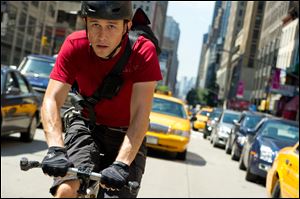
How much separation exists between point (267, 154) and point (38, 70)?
749cm

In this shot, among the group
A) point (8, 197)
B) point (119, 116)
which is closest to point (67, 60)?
point (119, 116)

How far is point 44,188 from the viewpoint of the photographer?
867cm

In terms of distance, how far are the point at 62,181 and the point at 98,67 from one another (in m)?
0.63

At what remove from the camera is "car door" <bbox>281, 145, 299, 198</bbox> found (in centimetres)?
787

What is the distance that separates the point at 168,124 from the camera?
41.2ft

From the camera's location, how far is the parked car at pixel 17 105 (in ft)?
39.1

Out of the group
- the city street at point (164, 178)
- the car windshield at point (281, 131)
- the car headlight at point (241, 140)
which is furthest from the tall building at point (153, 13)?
the car headlight at point (241, 140)

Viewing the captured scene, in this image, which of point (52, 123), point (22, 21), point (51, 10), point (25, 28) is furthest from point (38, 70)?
point (51, 10)

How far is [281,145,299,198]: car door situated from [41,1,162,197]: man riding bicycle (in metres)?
4.75

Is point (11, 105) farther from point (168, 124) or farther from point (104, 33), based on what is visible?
point (104, 33)

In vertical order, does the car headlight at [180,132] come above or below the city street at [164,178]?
above

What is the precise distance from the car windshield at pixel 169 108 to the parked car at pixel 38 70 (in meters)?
4.76

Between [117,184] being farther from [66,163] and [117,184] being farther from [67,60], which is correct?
[67,60]

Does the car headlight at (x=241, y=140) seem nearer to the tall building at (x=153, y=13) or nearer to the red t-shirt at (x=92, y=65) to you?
the tall building at (x=153, y=13)
